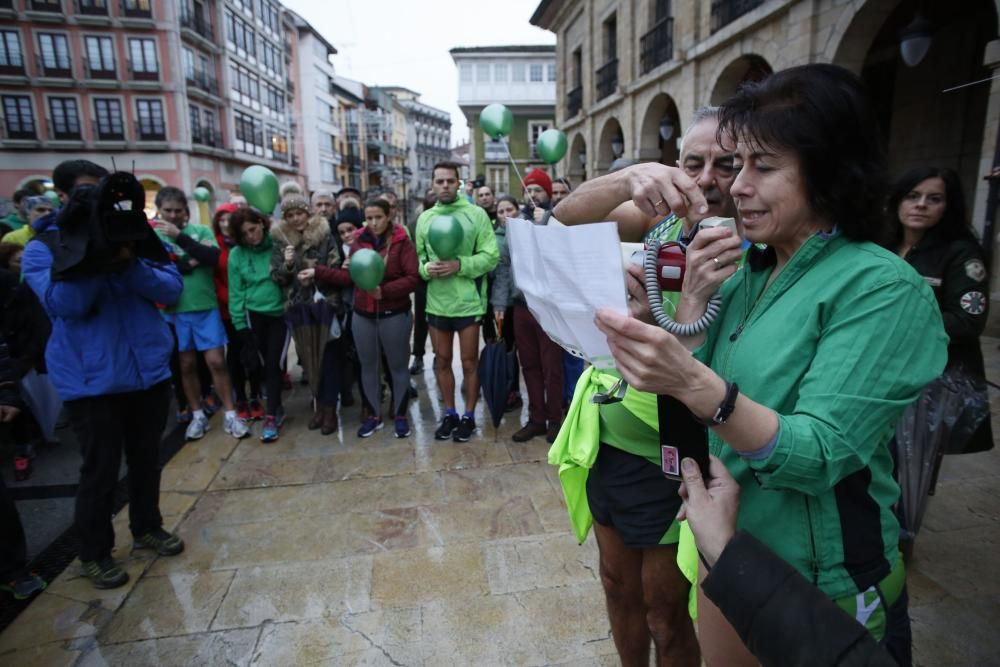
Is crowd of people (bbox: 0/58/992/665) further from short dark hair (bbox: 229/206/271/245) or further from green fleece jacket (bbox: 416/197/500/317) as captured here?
green fleece jacket (bbox: 416/197/500/317)

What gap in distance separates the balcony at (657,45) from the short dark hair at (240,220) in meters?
10.8

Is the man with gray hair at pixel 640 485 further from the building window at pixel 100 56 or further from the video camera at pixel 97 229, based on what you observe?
the building window at pixel 100 56

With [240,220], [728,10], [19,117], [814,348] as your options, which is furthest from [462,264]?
[19,117]

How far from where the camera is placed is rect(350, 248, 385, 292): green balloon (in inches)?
161

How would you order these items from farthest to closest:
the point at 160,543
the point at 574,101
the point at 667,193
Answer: the point at 574,101, the point at 160,543, the point at 667,193

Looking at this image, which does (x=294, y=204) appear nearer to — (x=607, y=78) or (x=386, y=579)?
(x=386, y=579)

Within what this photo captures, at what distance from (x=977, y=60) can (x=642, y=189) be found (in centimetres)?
996

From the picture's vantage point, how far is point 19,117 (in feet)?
84.6

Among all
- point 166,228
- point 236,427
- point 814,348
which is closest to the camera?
point 814,348

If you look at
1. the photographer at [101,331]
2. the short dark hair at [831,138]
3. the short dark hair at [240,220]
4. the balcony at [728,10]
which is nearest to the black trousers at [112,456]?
the photographer at [101,331]

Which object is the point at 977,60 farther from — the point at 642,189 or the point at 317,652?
the point at 317,652

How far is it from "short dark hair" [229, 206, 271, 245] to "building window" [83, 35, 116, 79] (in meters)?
29.6

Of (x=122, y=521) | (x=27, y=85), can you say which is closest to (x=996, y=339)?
(x=122, y=521)

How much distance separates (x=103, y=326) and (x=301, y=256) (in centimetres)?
203
